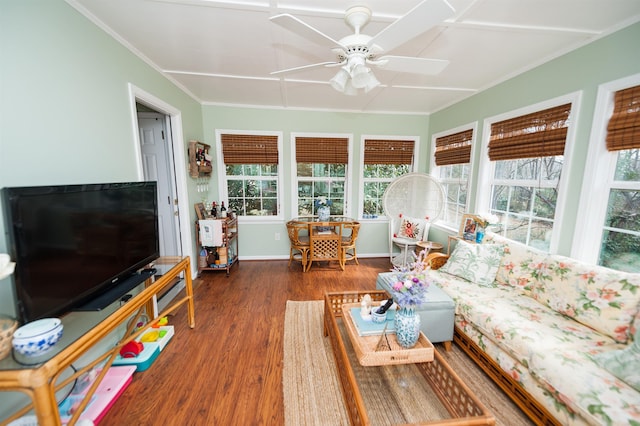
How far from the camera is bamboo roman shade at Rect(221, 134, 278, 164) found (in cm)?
363

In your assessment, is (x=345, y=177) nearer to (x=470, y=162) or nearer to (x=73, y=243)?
(x=470, y=162)

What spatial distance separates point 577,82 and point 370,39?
186 cm

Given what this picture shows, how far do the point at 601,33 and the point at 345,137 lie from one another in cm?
268

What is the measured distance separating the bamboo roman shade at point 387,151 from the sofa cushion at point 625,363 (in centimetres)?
318

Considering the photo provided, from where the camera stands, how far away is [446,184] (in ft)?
11.9

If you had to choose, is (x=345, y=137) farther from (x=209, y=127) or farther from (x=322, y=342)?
(x=322, y=342)

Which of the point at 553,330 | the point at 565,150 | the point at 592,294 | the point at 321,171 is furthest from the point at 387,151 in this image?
the point at 553,330

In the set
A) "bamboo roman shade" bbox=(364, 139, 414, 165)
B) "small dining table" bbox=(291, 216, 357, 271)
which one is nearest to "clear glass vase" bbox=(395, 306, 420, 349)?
"small dining table" bbox=(291, 216, 357, 271)

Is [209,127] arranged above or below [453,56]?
below

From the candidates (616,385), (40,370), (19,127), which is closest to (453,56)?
(616,385)

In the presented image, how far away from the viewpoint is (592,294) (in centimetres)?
155

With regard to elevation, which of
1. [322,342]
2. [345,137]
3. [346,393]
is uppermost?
[345,137]

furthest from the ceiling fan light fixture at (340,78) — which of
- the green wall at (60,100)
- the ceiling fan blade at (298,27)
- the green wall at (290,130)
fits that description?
the green wall at (290,130)

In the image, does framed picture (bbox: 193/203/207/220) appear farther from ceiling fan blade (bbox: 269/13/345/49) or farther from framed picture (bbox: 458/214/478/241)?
framed picture (bbox: 458/214/478/241)
